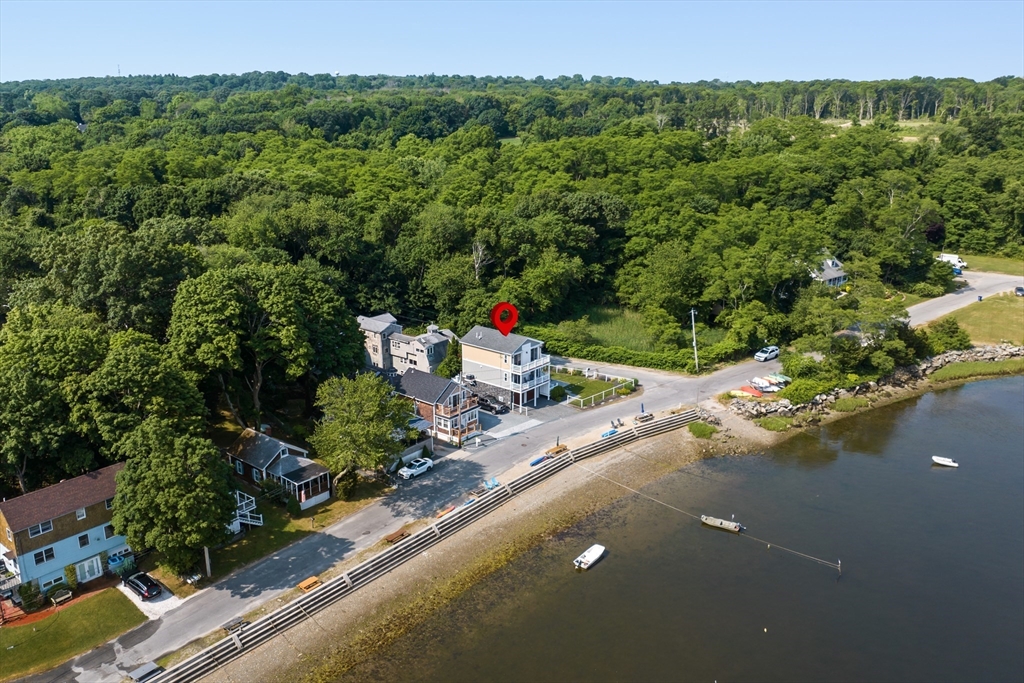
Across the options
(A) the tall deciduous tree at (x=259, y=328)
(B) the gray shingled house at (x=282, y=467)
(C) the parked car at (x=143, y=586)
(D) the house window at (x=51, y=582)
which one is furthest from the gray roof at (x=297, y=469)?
(D) the house window at (x=51, y=582)

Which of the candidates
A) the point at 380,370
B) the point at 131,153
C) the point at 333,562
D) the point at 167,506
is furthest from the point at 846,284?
the point at 131,153

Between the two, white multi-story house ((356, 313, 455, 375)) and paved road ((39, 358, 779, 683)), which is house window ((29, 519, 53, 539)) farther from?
white multi-story house ((356, 313, 455, 375))

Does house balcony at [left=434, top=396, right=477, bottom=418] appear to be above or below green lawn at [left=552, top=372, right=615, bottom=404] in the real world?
above

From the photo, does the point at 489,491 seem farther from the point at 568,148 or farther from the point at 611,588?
the point at 568,148

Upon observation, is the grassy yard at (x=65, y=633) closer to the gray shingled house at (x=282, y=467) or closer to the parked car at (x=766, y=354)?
the gray shingled house at (x=282, y=467)

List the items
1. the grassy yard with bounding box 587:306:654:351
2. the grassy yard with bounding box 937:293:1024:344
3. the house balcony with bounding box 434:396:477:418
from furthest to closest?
the grassy yard with bounding box 937:293:1024:344 < the grassy yard with bounding box 587:306:654:351 < the house balcony with bounding box 434:396:477:418

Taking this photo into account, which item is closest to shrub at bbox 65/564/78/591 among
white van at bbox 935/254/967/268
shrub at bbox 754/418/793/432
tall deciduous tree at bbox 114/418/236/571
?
tall deciduous tree at bbox 114/418/236/571

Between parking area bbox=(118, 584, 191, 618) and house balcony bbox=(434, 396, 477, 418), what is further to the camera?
house balcony bbox=(434, 396, 477, 418)
